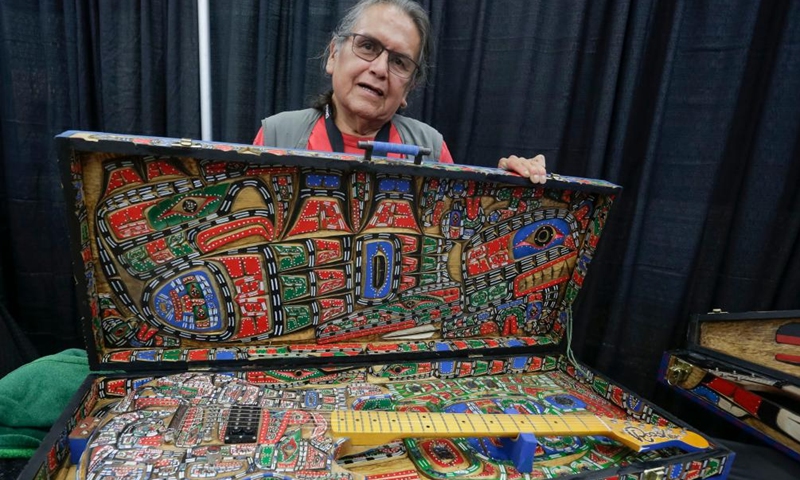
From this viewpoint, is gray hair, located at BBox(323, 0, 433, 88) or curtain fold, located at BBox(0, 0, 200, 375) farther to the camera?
curtain fold, located at BBox(0, 0, 200, 375)

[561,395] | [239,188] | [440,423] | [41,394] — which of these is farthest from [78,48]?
[561,395]

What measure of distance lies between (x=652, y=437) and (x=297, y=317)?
37.6 inches

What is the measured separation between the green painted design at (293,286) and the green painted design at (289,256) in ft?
0.11

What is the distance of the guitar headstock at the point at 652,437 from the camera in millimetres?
994

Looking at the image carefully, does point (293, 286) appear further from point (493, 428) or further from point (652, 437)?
point (652, 437)

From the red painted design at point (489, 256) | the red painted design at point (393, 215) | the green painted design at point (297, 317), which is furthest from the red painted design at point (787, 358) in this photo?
the green painted design at point (297, 317)

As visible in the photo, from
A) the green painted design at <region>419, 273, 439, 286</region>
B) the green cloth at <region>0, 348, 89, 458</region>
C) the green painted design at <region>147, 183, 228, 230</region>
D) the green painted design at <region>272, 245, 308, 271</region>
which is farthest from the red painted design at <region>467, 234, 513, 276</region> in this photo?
the green cloth at <region>0, 348, 89, 458</region>

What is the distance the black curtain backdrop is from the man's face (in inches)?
20.1

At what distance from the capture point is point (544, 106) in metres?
1.64

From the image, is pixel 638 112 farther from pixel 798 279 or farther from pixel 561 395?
pixel 561 395

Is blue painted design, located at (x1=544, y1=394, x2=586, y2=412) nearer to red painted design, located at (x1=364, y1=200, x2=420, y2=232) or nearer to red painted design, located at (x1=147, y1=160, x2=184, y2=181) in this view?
red painted design, located at (x1=364, y1=200, x2=420, y2=232)

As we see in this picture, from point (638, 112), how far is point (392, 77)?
1108 millimetres

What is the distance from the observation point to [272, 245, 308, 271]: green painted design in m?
1.06

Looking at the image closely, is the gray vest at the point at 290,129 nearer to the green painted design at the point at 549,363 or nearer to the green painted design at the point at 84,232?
the green painted design at the point at 84,232
